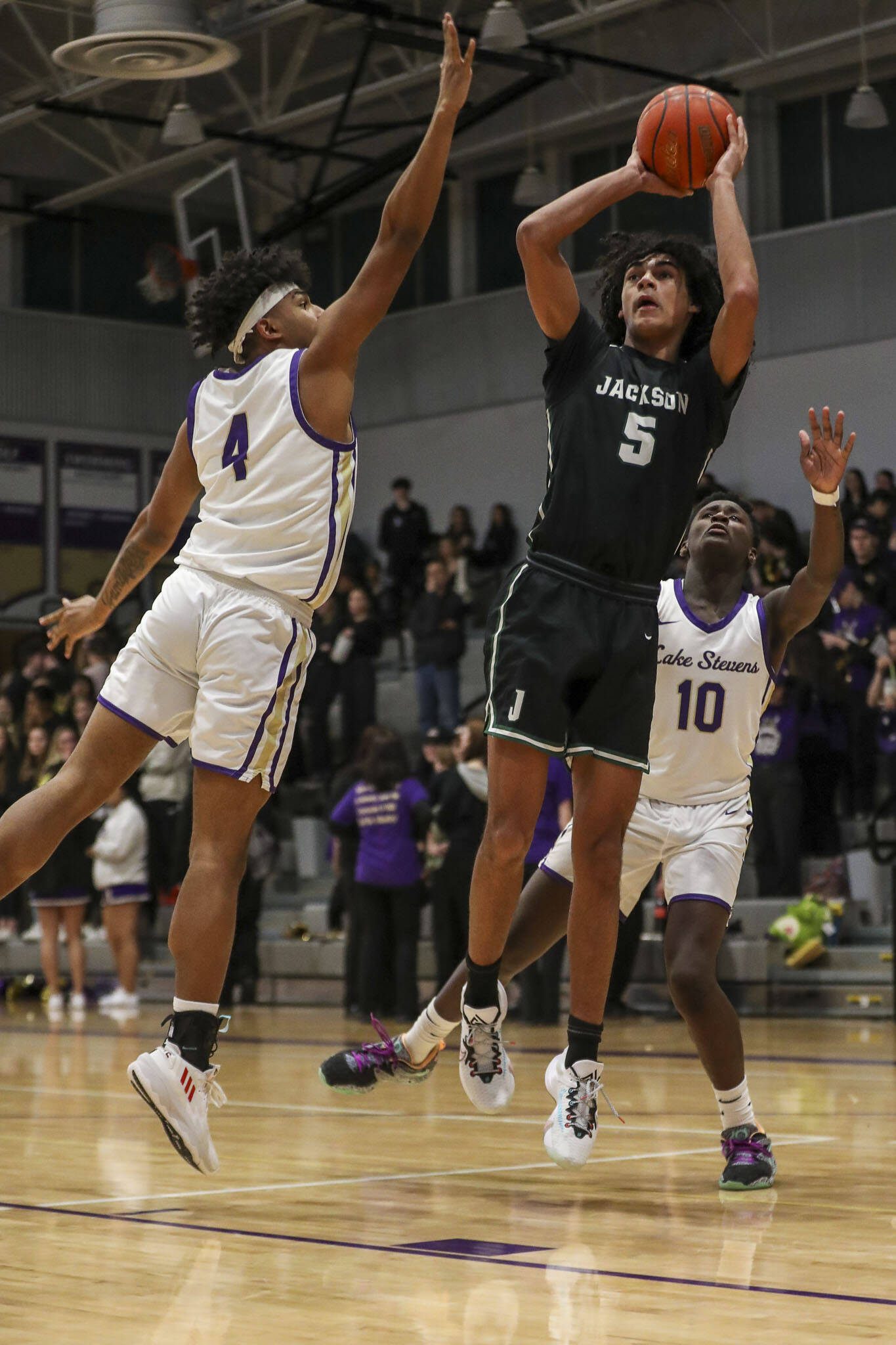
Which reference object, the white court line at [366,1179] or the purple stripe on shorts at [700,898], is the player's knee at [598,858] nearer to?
the purple stripe on shorts at [700,898]

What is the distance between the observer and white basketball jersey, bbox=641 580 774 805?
16.9 ft

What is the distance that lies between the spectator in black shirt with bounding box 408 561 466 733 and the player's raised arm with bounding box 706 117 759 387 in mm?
11836

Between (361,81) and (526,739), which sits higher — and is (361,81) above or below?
above

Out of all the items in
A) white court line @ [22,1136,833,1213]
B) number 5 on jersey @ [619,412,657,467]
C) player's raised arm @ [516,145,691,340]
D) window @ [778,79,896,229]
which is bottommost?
white court line @ [22,1136,833,1213]

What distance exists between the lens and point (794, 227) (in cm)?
1869

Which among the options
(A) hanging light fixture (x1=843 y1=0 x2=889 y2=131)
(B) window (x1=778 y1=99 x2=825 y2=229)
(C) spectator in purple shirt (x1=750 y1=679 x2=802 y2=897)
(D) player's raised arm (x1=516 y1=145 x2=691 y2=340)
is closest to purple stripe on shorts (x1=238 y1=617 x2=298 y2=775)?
(D) player's raised arm (x1=516 y1=145 x2=691 y2=340)

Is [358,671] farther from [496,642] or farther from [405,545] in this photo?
[496,642]

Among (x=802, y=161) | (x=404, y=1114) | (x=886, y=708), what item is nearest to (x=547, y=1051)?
(x=404, y=1114)

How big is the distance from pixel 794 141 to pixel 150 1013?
10766 mm

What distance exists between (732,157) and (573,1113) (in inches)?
92.0

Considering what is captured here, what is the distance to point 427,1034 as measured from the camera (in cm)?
498

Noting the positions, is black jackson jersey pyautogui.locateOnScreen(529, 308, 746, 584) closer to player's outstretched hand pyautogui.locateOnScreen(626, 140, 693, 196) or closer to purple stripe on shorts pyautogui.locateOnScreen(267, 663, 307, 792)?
player's outstretched hand pyautogui.locateOnScreen(626, 140, 693, 196)

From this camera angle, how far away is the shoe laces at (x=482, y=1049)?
462cm

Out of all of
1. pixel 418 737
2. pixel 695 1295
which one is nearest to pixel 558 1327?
pixel 695 1295
